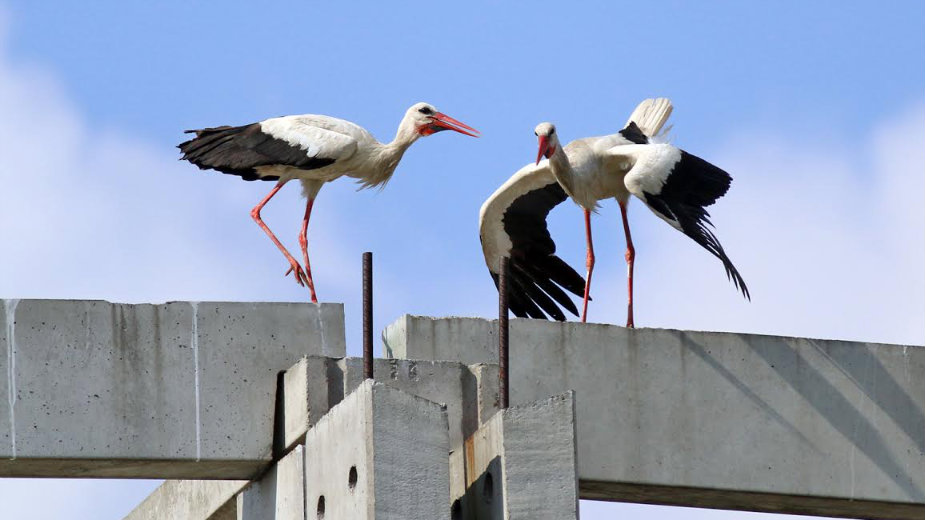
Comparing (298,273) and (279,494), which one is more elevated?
(298,273)

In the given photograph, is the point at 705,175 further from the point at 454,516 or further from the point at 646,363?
the point at 454,516

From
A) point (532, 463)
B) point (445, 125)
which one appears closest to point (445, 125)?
point (445, 125)

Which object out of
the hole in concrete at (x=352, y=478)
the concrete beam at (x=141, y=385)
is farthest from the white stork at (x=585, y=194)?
the hole in concrete at (x=352, y=478)

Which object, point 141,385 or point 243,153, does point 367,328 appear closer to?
point 141,385

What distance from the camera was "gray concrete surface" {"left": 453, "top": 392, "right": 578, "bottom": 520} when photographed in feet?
27.2

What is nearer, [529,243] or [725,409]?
[725,409]

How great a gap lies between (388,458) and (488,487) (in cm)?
60

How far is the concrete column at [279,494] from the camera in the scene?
8.95 meters

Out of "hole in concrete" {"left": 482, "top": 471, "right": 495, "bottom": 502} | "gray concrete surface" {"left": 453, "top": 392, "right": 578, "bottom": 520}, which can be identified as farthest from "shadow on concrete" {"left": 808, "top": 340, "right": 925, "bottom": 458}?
"hole in concrete" {"left": 482, "top": 471, "right": 495, "bottom": 502}

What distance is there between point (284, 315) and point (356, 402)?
1.36m

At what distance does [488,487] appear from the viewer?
27.9ft

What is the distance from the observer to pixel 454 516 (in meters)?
8.81

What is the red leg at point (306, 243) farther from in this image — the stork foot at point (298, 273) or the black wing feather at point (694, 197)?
the black wing feather at point (694, 197)

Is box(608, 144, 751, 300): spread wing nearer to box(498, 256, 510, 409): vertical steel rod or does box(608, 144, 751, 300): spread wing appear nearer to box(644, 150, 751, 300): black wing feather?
box(644, 150, 751, 300): black wing feather
